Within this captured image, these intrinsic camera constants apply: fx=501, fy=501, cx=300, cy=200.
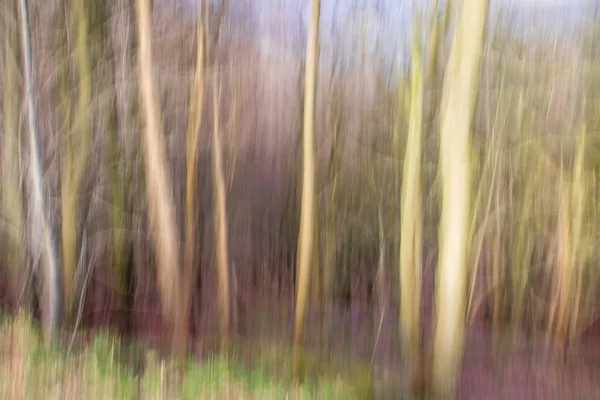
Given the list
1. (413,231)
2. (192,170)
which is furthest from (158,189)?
(413,231)

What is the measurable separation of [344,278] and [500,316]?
1669 mm

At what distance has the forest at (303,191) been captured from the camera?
11.3ft

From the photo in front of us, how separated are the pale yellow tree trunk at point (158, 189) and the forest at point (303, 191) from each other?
0.02 metres

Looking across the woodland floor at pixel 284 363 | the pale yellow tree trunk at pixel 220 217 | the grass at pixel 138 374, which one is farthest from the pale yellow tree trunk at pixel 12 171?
the pale yellow tree trunk at pixel 220 217

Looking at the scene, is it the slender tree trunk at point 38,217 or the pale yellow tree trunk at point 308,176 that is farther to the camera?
the pale yellow tree trunk at point 308,176

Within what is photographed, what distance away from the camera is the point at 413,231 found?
3.97 metres

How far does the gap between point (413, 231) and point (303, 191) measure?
102 centimetres

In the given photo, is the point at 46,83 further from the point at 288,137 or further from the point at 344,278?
the point at 344,278

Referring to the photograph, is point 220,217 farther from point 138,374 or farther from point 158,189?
point 138,374

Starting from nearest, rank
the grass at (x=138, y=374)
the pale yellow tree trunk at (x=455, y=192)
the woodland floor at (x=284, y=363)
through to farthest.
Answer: the grass at (x=138, y=374)
the woodland floor at (x=284, y=363)
the pale yellow tree trunk at (x=455, y=192)

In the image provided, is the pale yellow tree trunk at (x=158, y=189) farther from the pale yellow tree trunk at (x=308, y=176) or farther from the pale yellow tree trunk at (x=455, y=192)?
the pale yellow tree trunk at (x=455, y=192)

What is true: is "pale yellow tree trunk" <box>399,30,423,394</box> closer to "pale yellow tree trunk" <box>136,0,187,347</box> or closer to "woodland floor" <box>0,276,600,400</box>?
"woodland floor" <box>0,276,600,400</box>

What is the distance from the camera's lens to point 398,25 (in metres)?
4.07

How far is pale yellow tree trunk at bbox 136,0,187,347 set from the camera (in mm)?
4227
